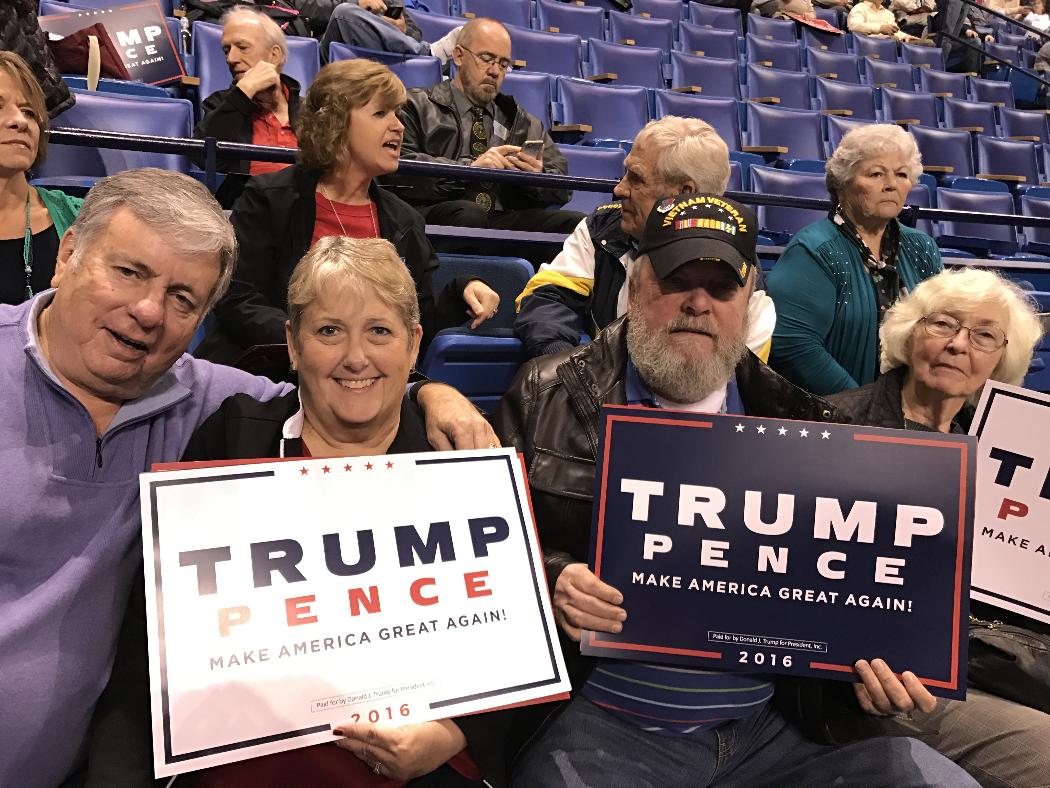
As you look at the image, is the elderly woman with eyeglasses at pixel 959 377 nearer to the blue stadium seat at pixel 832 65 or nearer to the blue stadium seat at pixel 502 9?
the blue stadium seat at pixel 502 9

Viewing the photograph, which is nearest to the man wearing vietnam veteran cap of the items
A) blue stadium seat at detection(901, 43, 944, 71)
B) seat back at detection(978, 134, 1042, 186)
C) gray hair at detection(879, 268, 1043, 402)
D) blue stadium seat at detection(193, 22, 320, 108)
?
gray hair at detection(879, 268, 1043, 402)

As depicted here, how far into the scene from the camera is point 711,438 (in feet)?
4.74

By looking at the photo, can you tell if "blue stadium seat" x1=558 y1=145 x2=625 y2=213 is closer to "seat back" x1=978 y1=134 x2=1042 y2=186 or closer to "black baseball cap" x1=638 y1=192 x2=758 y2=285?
"black baseball cap" x1=638 y1=192 x2=758 y2=285

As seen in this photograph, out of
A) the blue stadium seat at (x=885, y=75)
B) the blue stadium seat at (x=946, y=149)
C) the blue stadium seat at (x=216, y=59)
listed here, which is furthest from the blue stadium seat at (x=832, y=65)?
the blue stadium seat at (x=216, y=59)

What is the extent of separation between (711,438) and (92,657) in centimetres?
103

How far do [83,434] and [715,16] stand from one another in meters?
8.67

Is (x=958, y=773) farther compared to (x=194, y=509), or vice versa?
(x=958, y=773)

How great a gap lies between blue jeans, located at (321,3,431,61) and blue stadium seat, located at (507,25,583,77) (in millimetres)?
1450

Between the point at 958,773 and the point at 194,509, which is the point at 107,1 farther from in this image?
the point at 958,773

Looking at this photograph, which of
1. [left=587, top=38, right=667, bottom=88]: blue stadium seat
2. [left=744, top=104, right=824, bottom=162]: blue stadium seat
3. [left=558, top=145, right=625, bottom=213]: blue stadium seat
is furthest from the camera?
[left=587, top=38, right=667, bottom=88]: blue stadium seat

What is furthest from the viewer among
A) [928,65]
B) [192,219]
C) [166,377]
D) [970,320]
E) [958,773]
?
[928,65]

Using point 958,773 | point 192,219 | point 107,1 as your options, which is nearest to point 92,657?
point 192,219

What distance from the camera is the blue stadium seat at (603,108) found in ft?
19.2

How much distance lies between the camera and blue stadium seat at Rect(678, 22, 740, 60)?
314 inches
